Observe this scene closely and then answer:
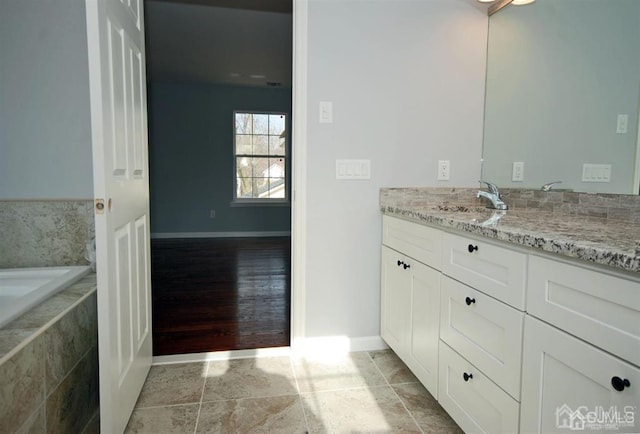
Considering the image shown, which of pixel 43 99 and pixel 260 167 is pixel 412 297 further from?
pixel 260 167

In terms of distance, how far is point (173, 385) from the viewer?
182 centimetres

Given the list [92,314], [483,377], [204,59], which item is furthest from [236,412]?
[204,59]

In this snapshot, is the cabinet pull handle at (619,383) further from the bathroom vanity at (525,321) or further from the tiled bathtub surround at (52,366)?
the tiled bathtub surround at (52,366)

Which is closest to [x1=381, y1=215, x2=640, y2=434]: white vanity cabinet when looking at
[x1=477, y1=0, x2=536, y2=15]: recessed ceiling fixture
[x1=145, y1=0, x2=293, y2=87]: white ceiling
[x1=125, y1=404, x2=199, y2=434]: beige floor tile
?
[x1=125, y1=404, x2=199, y2=434]: beige floor tile

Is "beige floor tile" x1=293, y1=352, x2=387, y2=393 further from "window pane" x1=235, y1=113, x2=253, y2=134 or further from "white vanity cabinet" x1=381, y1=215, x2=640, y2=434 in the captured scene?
"window pane" x1=235, y1=113, x2=253, y2=134

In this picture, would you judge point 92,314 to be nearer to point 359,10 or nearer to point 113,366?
point 113,366

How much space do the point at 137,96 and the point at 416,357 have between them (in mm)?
1725

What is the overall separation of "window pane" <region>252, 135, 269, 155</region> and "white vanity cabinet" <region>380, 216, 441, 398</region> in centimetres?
488

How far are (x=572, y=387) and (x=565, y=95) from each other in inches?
55.5

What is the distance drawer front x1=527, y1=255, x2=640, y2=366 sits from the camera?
2.47 ft

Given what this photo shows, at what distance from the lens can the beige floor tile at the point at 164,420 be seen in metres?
1.49

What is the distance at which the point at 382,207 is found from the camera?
2.12 metres

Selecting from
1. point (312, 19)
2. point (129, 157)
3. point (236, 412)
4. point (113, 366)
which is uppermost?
point (312, 19)

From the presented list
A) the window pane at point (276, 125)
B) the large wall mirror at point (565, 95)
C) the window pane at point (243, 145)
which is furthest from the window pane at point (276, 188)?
the large wall mirror at point (565, 95)
